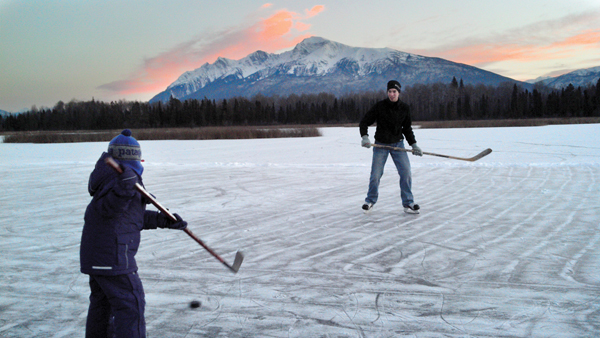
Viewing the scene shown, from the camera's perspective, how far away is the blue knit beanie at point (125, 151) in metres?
2.16

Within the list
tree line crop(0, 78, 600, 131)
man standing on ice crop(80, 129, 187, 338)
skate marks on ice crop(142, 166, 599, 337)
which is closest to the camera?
man standing on ice crop(80, 129, 187, 338)

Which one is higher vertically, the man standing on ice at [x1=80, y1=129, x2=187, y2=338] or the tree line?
the tree line

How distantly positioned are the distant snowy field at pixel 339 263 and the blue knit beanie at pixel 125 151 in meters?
1.24

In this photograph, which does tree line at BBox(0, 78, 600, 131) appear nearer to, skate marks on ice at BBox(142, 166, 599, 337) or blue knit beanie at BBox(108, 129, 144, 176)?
skate marks on ice at BBox(142, 166, 599, 337)

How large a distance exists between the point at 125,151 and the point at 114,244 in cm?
53

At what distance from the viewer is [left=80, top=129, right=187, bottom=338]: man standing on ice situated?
208 cm

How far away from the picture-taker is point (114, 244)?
213 centimetres

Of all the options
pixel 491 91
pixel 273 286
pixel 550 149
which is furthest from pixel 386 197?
pixel 491 91

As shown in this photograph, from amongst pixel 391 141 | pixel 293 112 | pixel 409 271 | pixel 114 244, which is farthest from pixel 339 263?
pixel 293 112

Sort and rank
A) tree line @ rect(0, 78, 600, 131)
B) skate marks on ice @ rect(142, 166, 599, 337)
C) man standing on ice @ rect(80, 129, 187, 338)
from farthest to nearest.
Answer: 1. tree line @ rect(0, 78, 600, 131)
2. skate marks on ice @ rect(142, 166, 599, 337)
3. man standing on ice @ rect(80, 129, 187, 338)

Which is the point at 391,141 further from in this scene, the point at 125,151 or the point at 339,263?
the point at 125,151

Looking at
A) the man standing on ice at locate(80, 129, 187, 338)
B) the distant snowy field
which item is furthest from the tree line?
the man standing on ice at locate(80, 129, 187, 338)

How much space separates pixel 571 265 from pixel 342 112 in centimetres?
11127

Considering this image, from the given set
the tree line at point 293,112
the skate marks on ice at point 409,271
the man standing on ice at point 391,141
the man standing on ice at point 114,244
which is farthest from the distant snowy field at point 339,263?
the tree line at point 293,112
